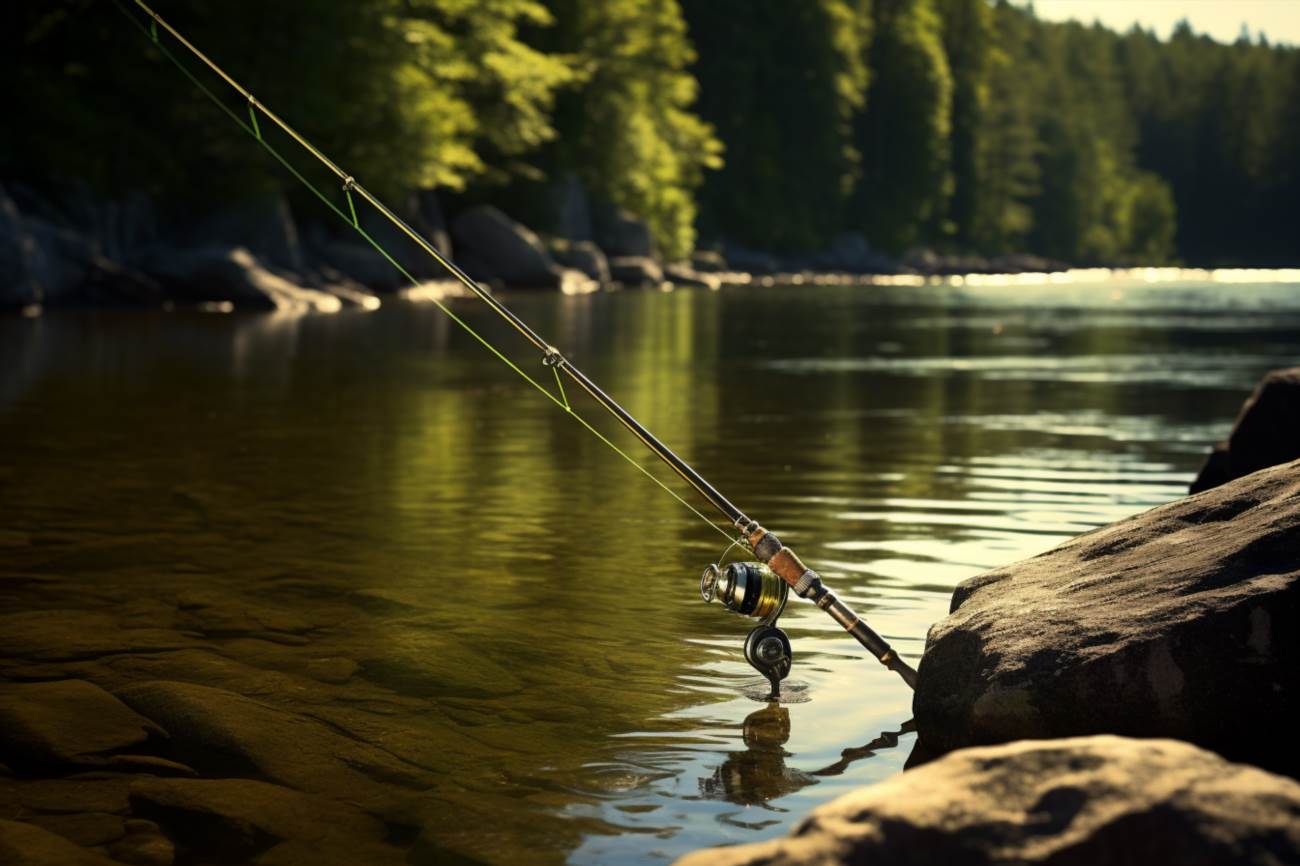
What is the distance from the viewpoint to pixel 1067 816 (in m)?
3.24

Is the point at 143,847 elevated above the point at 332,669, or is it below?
below

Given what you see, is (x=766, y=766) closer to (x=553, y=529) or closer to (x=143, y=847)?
(x=143, y=847)

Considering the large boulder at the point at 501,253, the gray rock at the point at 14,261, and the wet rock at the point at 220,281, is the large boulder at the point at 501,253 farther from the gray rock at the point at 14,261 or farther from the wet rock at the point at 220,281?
the gray rock at the point at 14,261

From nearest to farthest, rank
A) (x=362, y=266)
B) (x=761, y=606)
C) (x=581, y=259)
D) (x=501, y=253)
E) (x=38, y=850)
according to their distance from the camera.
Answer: (x=38, y=850) < (x=761, y=606) < (x=362, y=266) < (x=501, y=253) < (x=581, y=259)

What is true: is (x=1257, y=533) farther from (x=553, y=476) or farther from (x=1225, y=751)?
(x=553, y=476)

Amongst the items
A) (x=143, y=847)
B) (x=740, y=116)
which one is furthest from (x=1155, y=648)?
(x=740, y=116)

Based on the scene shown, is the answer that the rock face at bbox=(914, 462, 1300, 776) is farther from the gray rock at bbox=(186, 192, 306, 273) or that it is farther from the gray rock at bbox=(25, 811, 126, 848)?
the gray rock at bbox=(186, 192, 306, 273)

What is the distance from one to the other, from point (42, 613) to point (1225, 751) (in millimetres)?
4602

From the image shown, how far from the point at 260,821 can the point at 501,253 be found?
46160 mm

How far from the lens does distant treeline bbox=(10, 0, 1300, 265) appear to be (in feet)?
122

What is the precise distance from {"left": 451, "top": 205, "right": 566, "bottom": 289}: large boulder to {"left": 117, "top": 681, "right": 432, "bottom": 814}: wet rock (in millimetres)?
43995

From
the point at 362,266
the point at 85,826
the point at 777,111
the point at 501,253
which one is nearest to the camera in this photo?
the point at 85,826

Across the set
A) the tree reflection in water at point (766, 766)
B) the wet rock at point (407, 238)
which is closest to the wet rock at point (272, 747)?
the tree reflection in water at point (766, 766)

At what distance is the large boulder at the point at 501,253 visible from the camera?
50031 millimetres
